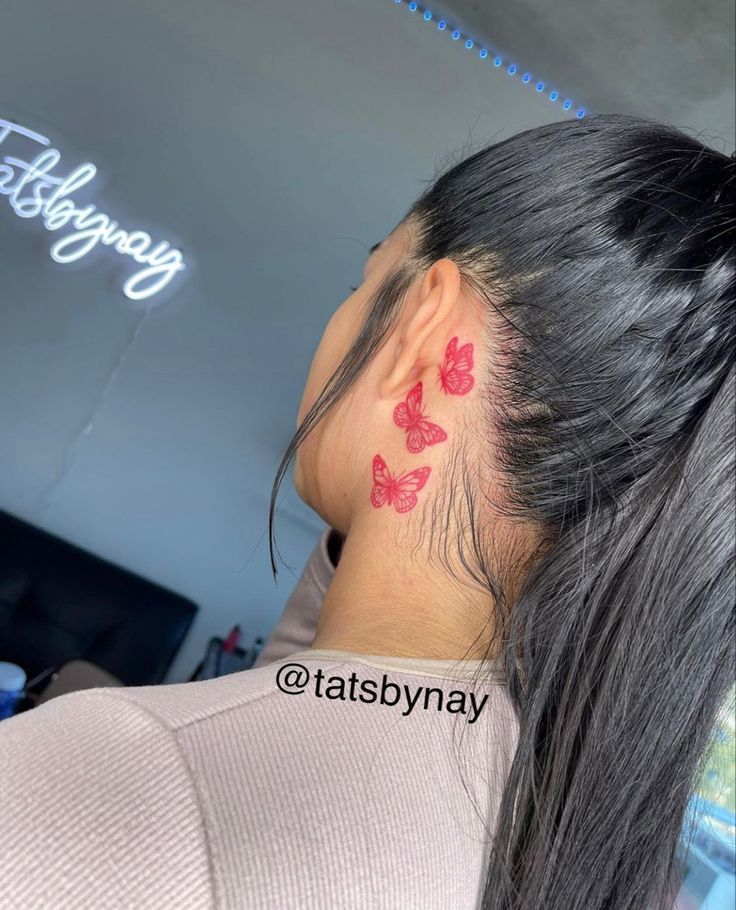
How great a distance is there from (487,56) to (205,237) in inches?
27.0

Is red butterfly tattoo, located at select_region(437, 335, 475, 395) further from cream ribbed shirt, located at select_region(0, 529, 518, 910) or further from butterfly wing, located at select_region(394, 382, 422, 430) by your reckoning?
cream ribbed shirt, located at select_region(0, 529, 518, 910)

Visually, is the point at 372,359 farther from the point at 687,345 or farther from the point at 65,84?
the point at 65,84

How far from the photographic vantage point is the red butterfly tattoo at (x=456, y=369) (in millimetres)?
491

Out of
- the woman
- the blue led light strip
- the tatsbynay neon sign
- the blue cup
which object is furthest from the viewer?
the blue led light strip


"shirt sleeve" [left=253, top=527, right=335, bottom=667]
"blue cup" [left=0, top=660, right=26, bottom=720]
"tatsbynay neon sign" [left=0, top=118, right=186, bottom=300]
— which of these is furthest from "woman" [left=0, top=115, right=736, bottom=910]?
"blue cup" [left=0, top=660, right=26, bottom=720]

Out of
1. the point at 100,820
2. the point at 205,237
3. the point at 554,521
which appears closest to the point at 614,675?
the point at 554,521

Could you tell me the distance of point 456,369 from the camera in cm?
49

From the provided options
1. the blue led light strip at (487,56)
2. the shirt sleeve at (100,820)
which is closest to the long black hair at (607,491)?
the shirt sleeve at (100,820)

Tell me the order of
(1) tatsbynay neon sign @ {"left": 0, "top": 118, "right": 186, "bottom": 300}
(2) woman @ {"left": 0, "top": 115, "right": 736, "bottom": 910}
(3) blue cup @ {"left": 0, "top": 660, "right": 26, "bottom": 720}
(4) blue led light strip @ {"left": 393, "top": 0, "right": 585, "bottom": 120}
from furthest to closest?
(4) blue led light strip @ {"left": 393, "top": 0, "right": 585, "bottom": 120} < (3) blue cup @ {"left": 0, "top": 660, "right": 26, "bottom": 720} < (1) tatsbynay neon sign @ {"left": 0, "top": 118, "right": 186, "bottom": 300} < (2) woman @ {"left": 0, "top": 115, "right": 736, "bottom": 910}

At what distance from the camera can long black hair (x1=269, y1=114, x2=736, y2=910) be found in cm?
46

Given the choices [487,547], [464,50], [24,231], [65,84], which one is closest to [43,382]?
[24,231]

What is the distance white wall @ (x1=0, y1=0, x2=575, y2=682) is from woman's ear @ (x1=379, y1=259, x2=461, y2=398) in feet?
1.55

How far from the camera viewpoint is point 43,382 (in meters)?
0.81

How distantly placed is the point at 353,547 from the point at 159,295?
0.61 m
